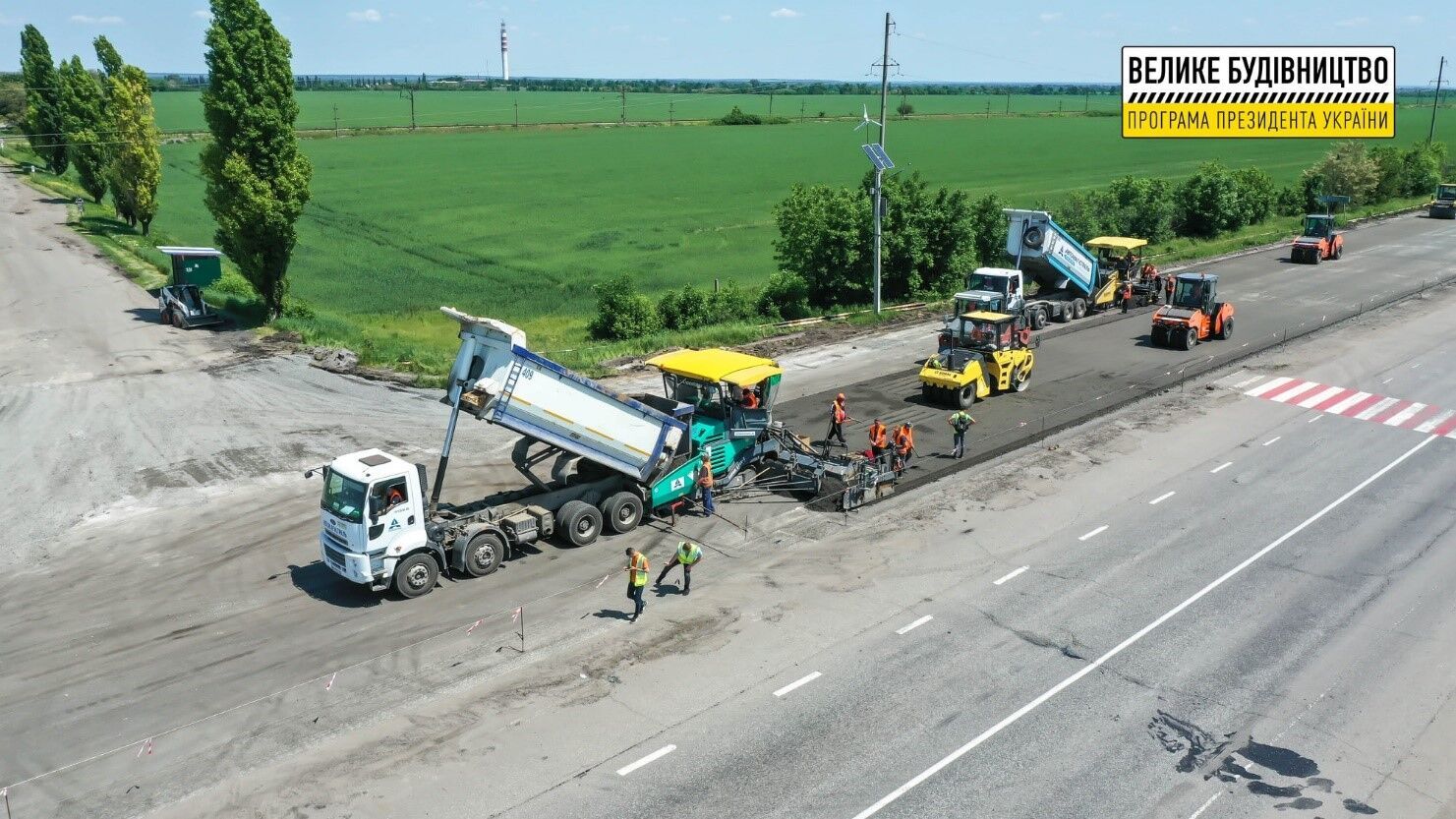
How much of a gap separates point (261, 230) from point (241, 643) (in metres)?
24.5

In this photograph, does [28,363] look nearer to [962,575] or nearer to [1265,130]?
[962,575]

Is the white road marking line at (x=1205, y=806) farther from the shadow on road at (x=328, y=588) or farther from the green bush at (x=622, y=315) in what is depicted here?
the green bush at (x=622, y=315)

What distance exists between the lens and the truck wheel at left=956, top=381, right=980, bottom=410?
30.4 metres

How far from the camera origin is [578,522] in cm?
2106

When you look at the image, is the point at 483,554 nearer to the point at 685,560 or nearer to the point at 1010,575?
the point at 685,560

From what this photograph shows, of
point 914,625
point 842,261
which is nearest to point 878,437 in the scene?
point 914,625

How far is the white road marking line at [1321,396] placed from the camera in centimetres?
3114

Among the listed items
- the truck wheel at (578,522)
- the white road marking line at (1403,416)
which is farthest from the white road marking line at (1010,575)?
the white road marking line at (1403,416)

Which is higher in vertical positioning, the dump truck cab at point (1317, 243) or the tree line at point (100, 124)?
the tree line at point (100, 124)

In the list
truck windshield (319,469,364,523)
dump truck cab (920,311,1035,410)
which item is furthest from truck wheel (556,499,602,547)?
dump truck cab (920,311,1035,410)

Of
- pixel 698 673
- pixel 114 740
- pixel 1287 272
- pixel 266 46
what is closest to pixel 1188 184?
pixel 1287 272

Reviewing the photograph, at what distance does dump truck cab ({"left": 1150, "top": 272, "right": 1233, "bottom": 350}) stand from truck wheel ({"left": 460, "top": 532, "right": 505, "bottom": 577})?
90.2ft

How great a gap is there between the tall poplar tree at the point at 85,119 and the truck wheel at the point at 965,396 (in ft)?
197

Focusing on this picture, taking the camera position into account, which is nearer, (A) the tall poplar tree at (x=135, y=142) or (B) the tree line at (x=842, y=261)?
(B) the tree line at (x=842, y=261)
